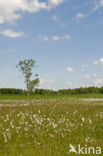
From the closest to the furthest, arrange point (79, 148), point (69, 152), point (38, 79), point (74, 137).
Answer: point (69, 152), point (79, 148), point (74, 137), point (38, 79)

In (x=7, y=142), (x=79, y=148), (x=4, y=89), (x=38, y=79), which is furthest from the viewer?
(x=38, y=79)

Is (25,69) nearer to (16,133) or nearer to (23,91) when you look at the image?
(23,91)

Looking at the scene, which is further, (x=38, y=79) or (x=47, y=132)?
(x=38, y=79)

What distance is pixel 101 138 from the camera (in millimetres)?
8539

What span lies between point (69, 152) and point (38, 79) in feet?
190

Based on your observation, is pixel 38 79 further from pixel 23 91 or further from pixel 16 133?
pixel 16 133

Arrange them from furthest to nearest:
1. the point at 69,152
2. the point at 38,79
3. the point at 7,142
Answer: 1. the point at 38,79
2. the point at 7,142
3. the point at 69,152

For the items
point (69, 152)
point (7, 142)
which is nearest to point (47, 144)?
point (69, 152)

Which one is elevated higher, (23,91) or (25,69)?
(25,69)

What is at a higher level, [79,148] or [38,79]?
[38,79]

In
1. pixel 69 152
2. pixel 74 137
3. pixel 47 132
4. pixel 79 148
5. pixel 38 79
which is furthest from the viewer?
pixel 38 79

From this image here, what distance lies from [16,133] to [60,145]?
2.34 m

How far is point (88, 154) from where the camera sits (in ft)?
21.1

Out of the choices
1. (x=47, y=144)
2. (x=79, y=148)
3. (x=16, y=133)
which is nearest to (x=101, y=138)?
(x=79, y=148)
